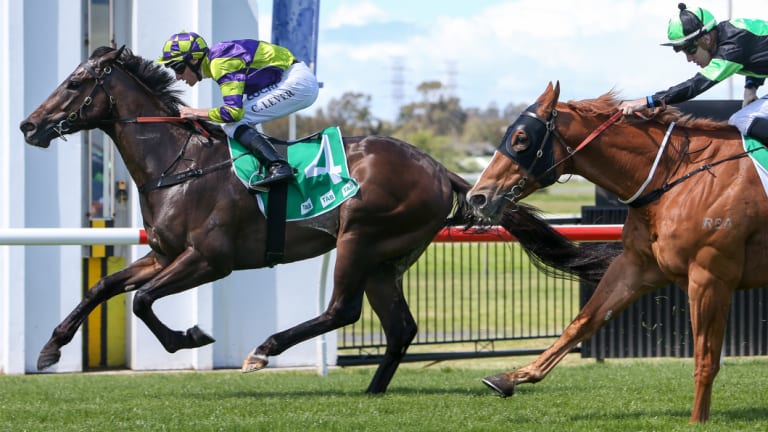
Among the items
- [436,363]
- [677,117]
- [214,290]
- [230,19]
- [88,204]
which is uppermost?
[230,19]

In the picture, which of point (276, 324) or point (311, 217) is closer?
point (311, 217)

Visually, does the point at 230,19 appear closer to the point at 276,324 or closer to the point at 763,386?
the point at 276,324

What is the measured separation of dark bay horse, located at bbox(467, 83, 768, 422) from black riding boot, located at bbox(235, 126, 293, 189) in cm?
143

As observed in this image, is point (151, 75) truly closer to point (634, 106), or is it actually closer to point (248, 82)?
point (248, 82)

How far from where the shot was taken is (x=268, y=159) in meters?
6.66

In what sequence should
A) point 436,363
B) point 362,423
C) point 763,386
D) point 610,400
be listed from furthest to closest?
point 436,363, point 763,386, point 610,400, point 362,423

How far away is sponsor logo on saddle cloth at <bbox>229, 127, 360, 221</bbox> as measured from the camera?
6801 millimetres

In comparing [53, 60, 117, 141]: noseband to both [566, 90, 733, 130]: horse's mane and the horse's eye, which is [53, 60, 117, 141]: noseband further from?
[566, 90, 733, 130]: horse's mane

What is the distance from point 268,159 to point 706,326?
2.70 meters

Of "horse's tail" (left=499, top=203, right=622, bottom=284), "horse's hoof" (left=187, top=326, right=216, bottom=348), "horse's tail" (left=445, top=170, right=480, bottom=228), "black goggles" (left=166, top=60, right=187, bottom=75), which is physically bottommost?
"horse's hoof" (left=187, top=326, right=216, bottom=348)

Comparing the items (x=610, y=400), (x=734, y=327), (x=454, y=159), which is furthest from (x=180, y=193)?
(x=454, y=159)

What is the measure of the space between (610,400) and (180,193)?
2825mm

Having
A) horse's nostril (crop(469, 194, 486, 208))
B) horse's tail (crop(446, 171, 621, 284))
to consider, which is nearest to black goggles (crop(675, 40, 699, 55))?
horse's nostril (crop(469, 194, 486, 208))

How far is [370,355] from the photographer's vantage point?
9734 mm
